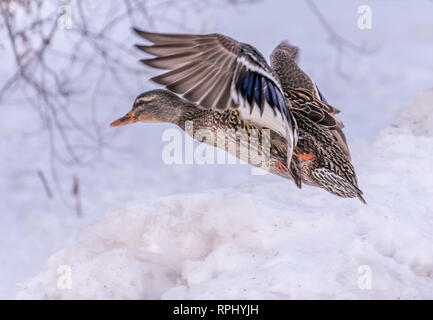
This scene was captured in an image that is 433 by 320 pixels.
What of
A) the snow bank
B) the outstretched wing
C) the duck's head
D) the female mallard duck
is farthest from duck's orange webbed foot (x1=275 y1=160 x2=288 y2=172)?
the duck's head

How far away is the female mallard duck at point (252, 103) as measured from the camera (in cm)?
223

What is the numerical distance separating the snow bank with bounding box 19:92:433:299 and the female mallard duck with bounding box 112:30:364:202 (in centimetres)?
19

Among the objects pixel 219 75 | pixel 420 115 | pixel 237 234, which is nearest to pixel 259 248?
pixel 237 234

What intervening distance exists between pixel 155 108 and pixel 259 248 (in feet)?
2.84

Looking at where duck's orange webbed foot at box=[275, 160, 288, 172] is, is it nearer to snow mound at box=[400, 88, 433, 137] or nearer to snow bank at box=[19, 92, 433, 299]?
snow bank at box=[19, 92, 433, 299]

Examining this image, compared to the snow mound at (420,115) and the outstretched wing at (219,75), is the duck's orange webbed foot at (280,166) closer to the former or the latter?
the outstretched wing at (219,75)

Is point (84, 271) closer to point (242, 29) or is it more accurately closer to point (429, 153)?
point (429, 153)

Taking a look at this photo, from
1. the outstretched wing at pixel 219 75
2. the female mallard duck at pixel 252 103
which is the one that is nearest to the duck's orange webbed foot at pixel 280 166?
the female mallard duck at pixel 252 103

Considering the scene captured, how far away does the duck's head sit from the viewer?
3117mm

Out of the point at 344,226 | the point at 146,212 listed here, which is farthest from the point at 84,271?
the point at 344,226

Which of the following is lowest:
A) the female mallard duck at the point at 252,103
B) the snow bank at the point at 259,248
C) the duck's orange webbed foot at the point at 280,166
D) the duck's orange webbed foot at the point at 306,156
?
the snow bank at the point at 259,248

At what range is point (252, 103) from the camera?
2.36 m

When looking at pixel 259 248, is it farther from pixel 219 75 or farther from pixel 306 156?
pixel 219 75

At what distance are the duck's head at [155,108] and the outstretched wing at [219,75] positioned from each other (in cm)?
71
